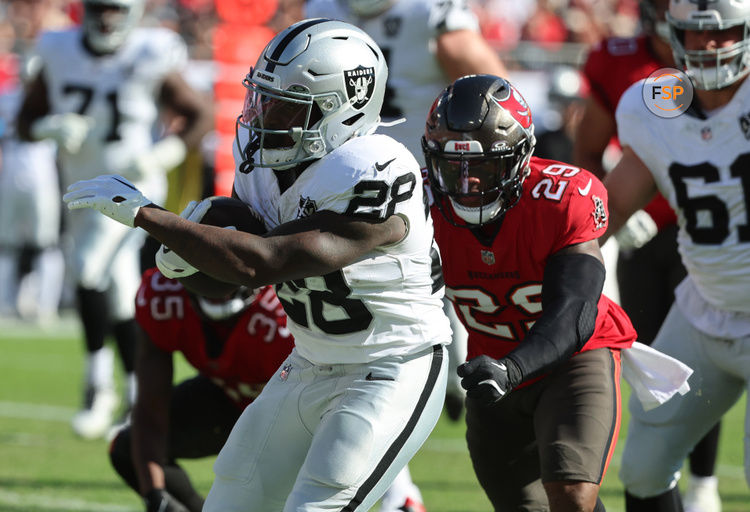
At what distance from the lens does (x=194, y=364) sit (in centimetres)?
405

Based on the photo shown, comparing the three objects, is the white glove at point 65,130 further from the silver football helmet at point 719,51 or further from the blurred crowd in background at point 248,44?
the silver football helmet at point 719,51

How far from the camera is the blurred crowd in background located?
1025 centimetres

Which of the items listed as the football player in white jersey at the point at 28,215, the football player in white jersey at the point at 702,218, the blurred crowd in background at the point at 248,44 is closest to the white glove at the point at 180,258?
the football player in white jersey at the point at 702,218

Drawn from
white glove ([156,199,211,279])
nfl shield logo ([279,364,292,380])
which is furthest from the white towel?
white glove ([156,199,211,279])

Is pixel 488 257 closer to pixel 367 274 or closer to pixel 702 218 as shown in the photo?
pixel 367 274

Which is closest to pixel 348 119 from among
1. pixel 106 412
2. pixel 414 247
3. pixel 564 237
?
pixel 414 247

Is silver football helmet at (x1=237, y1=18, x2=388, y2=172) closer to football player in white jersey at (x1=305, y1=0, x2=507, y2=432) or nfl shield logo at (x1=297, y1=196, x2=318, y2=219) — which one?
nfl shield logo at (x1=297, y1=196, x2=318, y2=219)

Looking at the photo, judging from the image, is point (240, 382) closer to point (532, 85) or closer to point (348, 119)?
point (348, 119)

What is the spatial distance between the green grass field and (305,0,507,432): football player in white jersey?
0.98m

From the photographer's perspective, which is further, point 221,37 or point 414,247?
point 221,37

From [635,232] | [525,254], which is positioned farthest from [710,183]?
[525,254]

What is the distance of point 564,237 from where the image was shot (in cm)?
315

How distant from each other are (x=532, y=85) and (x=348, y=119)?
882 cm

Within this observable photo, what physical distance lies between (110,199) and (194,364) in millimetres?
1429
